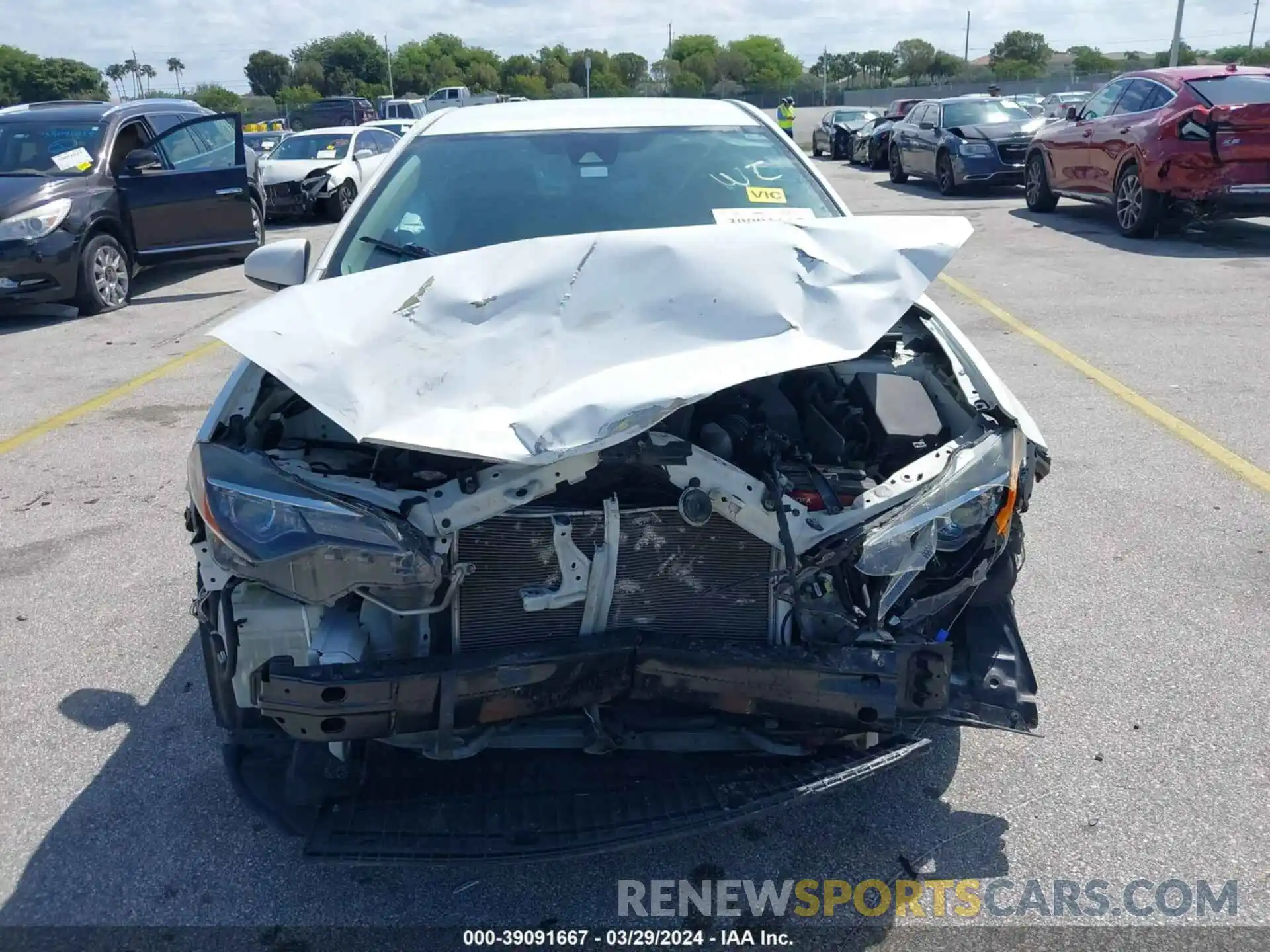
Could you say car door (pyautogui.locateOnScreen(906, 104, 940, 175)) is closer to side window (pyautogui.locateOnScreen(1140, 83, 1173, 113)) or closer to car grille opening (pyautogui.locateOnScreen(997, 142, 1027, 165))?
car grille opening (pyautogui.locateOnScreen(997, 142, 1027, 165))

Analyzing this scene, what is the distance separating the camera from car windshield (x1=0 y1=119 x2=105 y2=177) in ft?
32.4

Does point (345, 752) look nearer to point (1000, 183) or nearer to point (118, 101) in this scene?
point (118, 101)

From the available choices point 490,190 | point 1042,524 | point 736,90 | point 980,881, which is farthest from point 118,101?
point 736,90

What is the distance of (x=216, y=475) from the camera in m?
2.47

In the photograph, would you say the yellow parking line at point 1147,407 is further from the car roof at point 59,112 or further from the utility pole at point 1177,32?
the utility pole at point 1177,32

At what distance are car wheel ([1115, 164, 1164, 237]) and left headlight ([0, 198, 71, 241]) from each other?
34.7ft

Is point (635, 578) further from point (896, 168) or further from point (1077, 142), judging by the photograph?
point (896, 168)

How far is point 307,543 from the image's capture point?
2350 millimetres

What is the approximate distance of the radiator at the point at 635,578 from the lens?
8.47 ft

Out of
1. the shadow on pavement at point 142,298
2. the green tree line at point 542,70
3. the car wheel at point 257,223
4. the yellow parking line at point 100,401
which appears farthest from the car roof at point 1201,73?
the green tree line at point 542,70

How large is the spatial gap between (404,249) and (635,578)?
1671 mm

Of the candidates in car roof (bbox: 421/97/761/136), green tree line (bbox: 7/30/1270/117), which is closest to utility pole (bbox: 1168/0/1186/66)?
green tree line (bbox: 7/30/1270/117)

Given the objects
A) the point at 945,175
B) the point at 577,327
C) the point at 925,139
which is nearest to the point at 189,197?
the point at 577,327

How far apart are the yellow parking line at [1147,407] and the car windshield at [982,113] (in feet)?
31.3
